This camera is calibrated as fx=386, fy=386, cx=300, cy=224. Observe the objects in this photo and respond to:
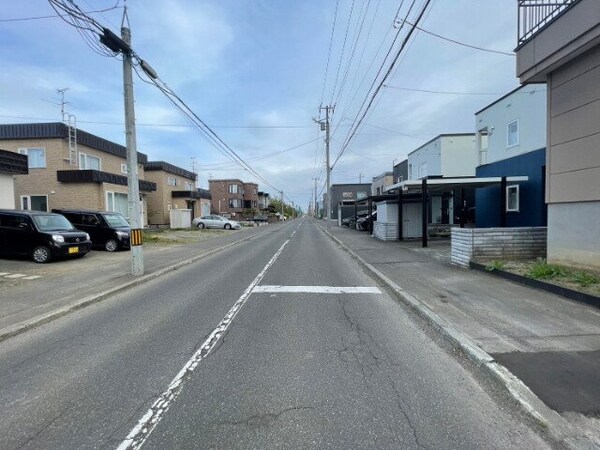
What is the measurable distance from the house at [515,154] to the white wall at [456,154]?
6.73 m

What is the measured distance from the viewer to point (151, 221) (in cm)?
3950

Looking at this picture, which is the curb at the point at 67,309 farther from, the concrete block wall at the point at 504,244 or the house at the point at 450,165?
the house at the point at 450,165

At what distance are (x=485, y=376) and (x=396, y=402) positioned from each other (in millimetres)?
1187

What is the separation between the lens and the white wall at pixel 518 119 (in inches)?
630

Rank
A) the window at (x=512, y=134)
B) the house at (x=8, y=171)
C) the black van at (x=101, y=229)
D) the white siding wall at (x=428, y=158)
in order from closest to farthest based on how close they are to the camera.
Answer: the house at (x=8, y=171)
the black van at (x=101, y=229)
the window at (x=512, y=134)
the white siding wall at (x=428, y=158)

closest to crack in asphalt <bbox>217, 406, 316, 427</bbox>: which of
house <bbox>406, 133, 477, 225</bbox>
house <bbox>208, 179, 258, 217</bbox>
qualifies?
house <bbox>406, 133, 477, 225</bbox>

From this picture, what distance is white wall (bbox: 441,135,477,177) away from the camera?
28594mm

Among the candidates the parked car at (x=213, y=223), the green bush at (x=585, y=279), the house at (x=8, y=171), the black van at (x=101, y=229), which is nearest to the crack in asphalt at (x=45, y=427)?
the green bush at (x=585, y=279)

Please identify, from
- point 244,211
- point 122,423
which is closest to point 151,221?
point 122,423

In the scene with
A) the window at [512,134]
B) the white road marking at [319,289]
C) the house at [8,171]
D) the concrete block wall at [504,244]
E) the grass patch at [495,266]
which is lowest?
the white road marking at [319,289]

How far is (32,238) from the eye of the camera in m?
12.7

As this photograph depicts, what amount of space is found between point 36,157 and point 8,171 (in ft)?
35.0

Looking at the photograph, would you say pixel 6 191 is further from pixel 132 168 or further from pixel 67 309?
pixel 67 309

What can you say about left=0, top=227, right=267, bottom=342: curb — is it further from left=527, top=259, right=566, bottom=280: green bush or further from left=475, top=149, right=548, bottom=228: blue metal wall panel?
left=475, top=149, right=548, bottom=228: blue metal wall panel
